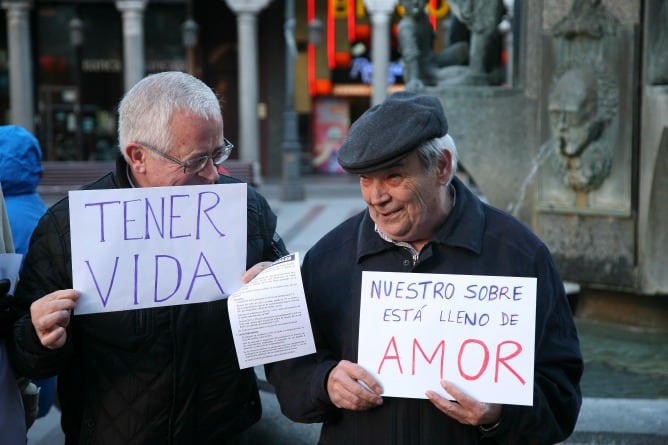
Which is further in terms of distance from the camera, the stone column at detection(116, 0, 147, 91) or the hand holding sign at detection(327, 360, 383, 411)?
the stone column at detection(116, 0, 147, 91)

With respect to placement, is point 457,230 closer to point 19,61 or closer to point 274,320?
point 274,320

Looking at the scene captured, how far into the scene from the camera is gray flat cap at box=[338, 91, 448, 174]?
7.48 feet

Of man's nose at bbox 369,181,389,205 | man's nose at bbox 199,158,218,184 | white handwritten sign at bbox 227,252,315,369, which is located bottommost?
white handwritten sign at bbox 227,252,315,369

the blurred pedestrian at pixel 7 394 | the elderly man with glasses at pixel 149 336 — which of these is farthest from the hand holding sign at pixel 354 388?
the blurred pedestrian at pixel 7 394

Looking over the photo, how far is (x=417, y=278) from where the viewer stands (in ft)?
7.66

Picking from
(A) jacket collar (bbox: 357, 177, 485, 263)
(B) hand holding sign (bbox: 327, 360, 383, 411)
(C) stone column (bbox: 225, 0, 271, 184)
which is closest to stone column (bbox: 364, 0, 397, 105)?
(C) stone column (bbox: 225, 0, 271, 184)

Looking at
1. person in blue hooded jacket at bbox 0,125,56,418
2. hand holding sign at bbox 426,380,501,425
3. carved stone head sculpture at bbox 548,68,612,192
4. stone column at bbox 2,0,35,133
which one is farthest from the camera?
stone column at bbox 2,0,35,133

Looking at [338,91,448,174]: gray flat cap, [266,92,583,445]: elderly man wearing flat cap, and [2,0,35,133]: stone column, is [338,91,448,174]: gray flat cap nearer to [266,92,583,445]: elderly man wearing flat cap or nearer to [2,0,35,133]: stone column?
[266,92,583,445]: elderly man wearing flat cap

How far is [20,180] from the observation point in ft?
14.6

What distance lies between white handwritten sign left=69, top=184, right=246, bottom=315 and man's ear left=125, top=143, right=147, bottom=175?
128 millimetres

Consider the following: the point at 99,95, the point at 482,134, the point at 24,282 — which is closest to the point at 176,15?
the point at 99,95

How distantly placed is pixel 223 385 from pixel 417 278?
2.37ft

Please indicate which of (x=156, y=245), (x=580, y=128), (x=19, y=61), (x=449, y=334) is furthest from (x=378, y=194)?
(x=19, y=61)

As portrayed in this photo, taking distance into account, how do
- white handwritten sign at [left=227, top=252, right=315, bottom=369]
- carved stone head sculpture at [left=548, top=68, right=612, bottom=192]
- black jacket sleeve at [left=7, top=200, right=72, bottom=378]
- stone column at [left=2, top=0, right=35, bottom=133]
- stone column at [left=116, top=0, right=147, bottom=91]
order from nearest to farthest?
white handwritten sign at [left=227, top=252, right=315, bottom=369], black jacket sleeve at [left=7, top=200, right=72, bottom=378], carved stone head sculpture at [left=548, top=68, right=612, bottom=192], stone column at [left=116, top=0, right=147, bottom=91], stone column at [left=2, top=0, right=35, bottom=133]
